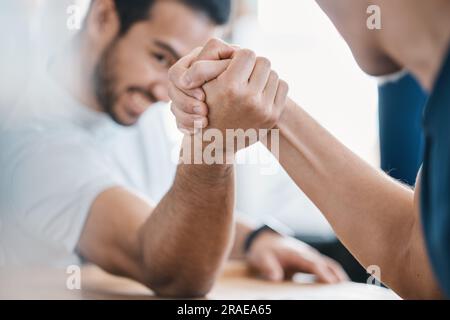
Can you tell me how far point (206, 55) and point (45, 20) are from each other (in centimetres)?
87

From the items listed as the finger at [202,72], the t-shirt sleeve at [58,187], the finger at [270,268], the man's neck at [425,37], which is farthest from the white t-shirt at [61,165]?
the man's neck at [425,37]

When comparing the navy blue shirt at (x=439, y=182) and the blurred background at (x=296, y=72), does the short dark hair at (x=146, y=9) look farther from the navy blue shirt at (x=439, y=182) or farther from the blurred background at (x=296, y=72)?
the navy blue shirt at (x=439, y=182)

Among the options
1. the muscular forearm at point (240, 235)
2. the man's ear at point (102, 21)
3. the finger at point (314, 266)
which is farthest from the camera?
the man's ear at point (102, 21)

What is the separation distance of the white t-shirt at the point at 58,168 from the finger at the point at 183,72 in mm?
345

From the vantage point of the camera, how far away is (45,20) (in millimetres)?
1458

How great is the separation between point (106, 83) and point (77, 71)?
0.07 m

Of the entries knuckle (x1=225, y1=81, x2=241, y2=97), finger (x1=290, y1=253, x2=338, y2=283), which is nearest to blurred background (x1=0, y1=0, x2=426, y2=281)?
finger (x1=290, y1=253, x2=338, y2=283)

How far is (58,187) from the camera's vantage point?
1.11 metres

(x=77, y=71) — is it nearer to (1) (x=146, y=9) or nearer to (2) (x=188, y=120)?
(1) (x=146, y=9)

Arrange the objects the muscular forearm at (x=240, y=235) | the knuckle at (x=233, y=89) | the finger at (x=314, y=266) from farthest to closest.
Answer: the muscular forearm at (x=240, y=235)
the finger at (x=314, y=266)
the knuckle at (x=233, y=89)

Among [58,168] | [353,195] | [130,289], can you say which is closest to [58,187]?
[58,168]

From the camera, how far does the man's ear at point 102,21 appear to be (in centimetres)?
139

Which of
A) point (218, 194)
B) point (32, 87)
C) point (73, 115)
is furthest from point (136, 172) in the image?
point (218, 194)

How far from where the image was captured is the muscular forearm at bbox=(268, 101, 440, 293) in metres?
0.71
